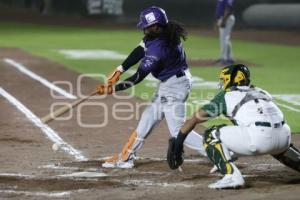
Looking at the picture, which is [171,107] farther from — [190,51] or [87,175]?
[190,51]

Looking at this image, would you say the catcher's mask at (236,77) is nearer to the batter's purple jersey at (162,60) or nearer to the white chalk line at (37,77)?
the batter's purple jersey at (162,60)

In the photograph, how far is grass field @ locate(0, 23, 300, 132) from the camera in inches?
650

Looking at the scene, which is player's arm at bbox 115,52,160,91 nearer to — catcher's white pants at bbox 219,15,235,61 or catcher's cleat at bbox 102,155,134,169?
catcher's cleat at bbox 102,155,134,169

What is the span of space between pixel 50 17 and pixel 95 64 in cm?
2165

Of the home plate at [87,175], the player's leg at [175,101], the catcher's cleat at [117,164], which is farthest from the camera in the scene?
the catcher's cleat at [117,164]

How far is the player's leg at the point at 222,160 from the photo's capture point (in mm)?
7574

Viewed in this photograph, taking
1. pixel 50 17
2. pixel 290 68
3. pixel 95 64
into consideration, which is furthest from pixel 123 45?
pixel 50 17

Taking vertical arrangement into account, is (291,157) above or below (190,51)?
above

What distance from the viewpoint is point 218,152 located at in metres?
7.76

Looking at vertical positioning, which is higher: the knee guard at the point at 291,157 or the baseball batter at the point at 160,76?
the baseball batter at the point at 160,76

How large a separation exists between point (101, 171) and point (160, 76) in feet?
4.00

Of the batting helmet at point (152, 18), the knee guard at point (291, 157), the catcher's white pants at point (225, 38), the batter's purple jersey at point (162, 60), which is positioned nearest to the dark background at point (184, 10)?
the catcher's white pants at point (225, 38)

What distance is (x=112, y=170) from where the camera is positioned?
880cm

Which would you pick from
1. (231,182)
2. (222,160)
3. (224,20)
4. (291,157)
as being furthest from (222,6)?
(231,182)
